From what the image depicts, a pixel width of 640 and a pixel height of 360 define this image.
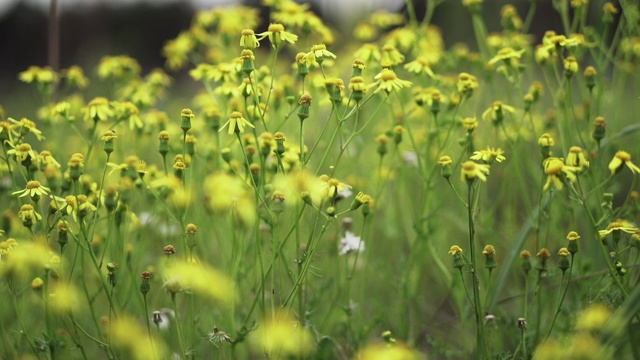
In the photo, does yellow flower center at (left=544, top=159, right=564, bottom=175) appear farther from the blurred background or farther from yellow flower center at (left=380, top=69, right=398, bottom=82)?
the blurred background

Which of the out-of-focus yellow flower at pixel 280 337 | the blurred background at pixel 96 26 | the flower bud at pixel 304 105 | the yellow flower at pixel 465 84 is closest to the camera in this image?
the out-of-focus yellow flower at pixel 280 337

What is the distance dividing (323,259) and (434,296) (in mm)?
548

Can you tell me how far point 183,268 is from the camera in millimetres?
1425

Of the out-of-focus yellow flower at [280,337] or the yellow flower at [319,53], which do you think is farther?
the yellow flower at [319,53]

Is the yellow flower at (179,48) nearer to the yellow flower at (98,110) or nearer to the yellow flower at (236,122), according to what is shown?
the yellow flower at (98,110)

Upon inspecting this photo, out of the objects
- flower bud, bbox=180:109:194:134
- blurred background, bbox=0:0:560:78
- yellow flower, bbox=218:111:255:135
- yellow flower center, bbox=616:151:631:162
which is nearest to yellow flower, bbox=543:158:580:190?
yellow flower center, bbox=616:151:631:162

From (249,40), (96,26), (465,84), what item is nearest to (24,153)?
(249,40)

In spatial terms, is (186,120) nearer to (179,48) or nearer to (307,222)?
(307,222)

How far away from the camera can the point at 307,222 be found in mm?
1985

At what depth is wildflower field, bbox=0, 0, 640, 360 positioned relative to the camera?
168 centimetres

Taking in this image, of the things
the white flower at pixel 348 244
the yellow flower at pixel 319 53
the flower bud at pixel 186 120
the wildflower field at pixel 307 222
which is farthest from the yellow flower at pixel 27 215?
the white flower at pixel 348 244

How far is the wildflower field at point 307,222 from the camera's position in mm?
1681

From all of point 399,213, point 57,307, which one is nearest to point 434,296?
point 399,213

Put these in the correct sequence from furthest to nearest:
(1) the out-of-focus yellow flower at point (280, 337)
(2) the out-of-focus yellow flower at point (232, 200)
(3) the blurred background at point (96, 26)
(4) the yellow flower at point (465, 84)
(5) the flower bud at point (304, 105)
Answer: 1. (3) the blurred background at point (96, 26)
2. (4) the yellow flower at point (465, 84)
3. (5) the flower bud at point (304, 105)
4. (2) the out-of-focus yellow flower at point (232, 200)
5. (1) the out-of-focus yellow flower at point (280, 337)
